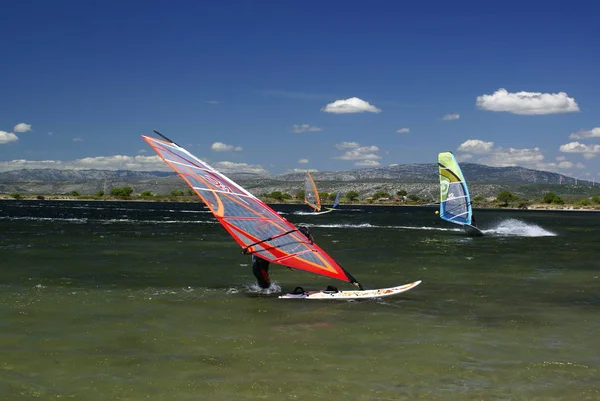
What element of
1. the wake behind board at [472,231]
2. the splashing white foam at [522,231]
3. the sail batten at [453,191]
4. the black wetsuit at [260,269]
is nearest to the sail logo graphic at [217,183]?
the black wetsuit at [260,269]

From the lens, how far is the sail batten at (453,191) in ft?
154

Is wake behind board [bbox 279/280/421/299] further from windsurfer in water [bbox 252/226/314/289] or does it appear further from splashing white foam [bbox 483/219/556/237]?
splashing white foam [bbox 483/219/556/237]

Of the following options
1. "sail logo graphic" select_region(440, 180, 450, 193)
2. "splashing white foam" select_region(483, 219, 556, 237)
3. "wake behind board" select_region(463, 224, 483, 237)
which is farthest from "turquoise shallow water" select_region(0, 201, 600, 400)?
"splashing white foam" select_region(483, 219, 556, 237)

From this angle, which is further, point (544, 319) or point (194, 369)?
point (544, 319)

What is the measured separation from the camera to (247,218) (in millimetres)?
17688

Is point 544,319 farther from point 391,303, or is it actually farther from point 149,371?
point 149,371

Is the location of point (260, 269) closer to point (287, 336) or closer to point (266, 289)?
point (266, 289)

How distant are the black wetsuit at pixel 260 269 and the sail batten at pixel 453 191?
30522 millimetres

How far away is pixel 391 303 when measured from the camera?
17562mm

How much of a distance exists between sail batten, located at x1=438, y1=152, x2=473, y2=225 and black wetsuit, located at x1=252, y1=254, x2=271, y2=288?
30522mm

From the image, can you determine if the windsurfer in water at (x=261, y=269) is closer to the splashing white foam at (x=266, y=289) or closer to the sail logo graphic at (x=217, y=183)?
the splashing white foam at (x=266, y=289)

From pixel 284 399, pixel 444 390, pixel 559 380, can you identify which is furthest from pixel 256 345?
pixel 559 380

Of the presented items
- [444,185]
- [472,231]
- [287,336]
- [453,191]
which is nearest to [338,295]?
[287,336]

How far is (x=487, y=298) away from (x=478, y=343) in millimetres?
6307
